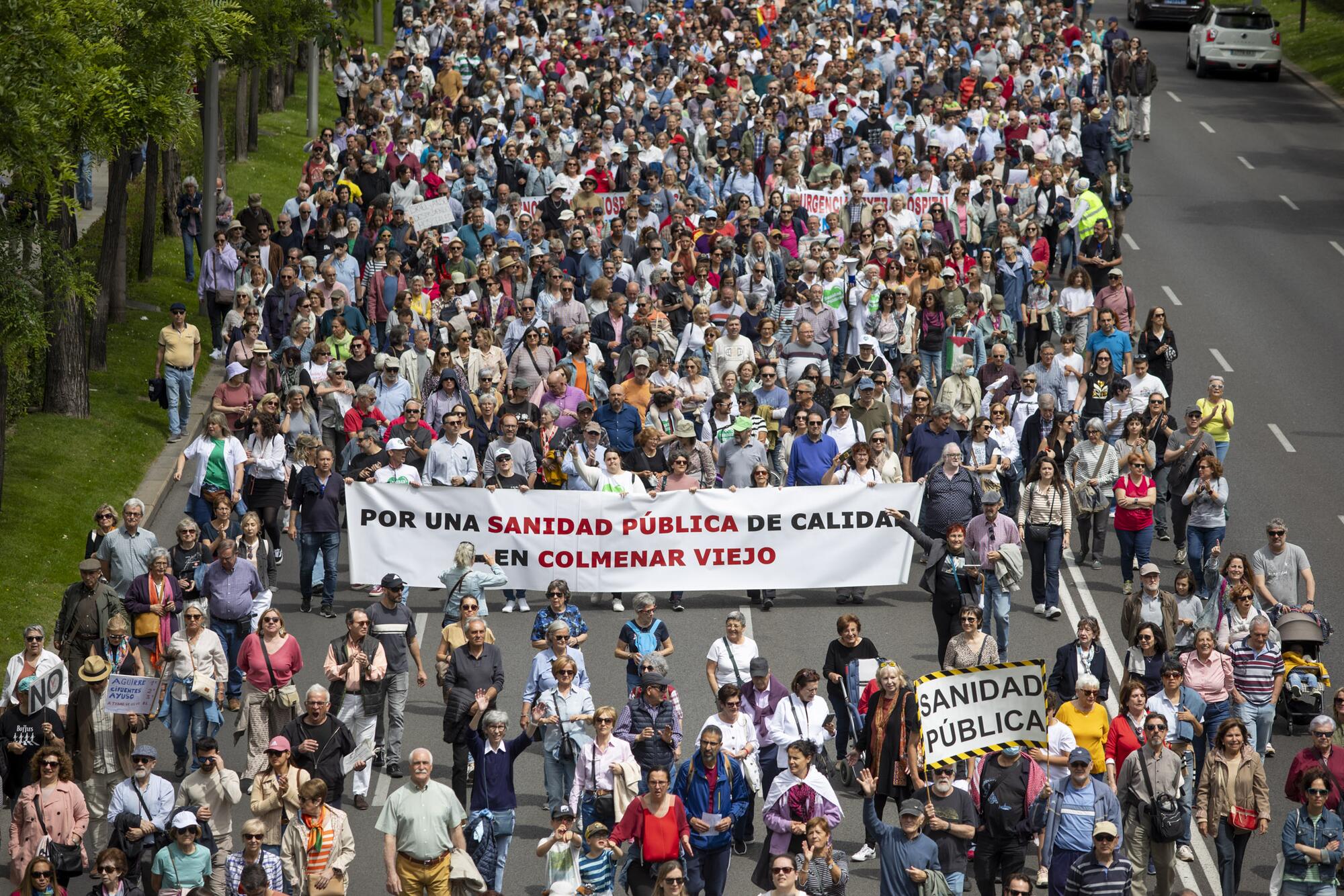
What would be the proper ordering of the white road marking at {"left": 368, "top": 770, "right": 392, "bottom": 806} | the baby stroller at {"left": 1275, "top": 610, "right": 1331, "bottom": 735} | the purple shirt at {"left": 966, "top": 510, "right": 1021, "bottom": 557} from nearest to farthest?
the white road marking at {"left": 368, "top": 770, "right": 392, "bottom": 806}
the baby stroller at {"left": 1275, "top": 610, "right": 1331, "bottom": 735}
the purple shirt at {"left": 966, "top": 510, "right": 1021, "bottom": 557}

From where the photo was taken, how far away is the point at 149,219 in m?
33.1

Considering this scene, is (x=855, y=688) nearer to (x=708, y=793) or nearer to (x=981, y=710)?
(x=981, y=710)

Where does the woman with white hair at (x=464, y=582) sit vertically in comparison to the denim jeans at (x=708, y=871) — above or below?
above

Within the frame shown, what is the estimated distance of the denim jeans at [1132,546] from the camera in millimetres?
21938

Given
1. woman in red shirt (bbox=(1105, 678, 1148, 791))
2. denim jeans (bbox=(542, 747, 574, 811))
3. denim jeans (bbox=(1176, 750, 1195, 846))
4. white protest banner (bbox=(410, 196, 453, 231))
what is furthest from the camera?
white protest banner (bbox=(410, 196, 453, 231))

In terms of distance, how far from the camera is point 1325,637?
63.2ft

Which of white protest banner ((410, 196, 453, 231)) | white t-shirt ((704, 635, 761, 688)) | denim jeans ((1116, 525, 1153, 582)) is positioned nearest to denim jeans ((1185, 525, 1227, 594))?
denim jeans ((1116, 525, 1153, 582))

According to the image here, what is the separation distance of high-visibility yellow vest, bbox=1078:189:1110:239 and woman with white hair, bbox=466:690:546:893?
58.7 feet

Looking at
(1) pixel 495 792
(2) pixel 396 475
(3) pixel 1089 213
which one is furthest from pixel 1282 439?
(1) pixel 495 792

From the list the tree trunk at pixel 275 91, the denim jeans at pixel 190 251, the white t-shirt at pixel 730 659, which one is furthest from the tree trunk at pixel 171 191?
the white t-shirt at pixel 730 659

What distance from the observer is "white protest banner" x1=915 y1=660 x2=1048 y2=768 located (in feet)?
51.4

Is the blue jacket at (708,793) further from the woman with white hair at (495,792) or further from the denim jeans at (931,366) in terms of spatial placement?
the denim jeans at (931,366)

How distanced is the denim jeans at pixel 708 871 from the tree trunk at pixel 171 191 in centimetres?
2181

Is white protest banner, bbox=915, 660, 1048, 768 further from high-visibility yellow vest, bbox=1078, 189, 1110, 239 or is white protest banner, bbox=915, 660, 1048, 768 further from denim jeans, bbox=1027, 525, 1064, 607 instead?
high-visibility yellow vest, bbox=1078, 189, 1110, 239
